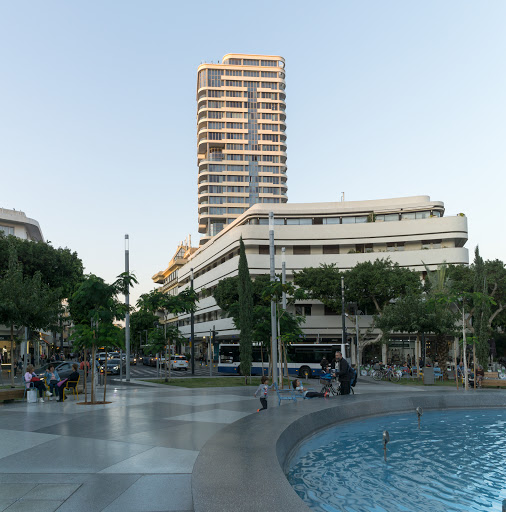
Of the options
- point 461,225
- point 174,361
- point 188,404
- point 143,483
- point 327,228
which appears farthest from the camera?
point 327,228

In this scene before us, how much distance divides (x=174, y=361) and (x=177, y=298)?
21.7 meters

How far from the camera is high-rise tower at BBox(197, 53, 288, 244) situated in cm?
11306

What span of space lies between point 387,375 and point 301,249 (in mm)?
32952

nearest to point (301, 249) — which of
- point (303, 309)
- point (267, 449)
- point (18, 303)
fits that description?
point (303, 309)

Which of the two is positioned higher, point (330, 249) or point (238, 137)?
point (238, 137)

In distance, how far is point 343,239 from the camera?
2633 inches

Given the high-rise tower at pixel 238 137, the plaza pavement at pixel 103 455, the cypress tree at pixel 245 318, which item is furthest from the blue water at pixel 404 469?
the high-rise tower at pixel 238 137

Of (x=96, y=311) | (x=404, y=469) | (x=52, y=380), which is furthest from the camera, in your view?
(x=52, y=380)

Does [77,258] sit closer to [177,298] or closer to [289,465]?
[177,298]

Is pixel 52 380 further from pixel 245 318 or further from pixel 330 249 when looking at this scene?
pixel 330 249

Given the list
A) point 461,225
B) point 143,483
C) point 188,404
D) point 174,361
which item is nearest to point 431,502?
point 143,483

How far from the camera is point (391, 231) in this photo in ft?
213

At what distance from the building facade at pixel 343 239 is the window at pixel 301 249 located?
2.0 inches

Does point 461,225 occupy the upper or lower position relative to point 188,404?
upper
